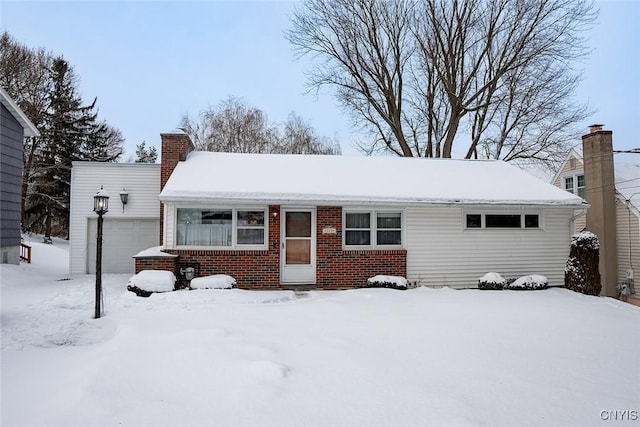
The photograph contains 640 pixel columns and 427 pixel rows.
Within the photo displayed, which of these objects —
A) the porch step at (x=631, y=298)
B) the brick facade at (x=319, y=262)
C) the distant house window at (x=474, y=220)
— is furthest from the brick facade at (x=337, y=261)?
the porch step at (x=631, y=298)

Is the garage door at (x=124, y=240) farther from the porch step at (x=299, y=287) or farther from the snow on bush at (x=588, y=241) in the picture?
the snow on bush at (x=588, y=241)

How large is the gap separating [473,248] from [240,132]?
Answer: 64.3 feet

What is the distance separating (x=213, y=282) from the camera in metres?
8.90

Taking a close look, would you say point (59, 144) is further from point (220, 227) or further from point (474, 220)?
point (474, 220)

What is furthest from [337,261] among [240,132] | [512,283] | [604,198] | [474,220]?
[240,132]

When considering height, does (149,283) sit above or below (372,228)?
below

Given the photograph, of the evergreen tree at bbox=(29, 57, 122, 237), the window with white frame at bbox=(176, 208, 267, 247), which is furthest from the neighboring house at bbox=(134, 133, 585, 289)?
the evergreen tree at bbox=(29, 57, 122, 237)

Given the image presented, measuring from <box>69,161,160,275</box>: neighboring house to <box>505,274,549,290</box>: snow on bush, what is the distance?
1124 centimetres

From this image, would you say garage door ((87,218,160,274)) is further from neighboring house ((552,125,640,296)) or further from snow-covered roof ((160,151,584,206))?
neighboring house ((552,125,640,296))

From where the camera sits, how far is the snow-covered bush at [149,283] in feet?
27.3

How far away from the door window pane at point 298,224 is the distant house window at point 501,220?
4.59 metres

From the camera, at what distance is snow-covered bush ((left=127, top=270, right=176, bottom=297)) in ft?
27.3

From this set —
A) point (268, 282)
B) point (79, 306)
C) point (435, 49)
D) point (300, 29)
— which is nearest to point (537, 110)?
point (435, 49)

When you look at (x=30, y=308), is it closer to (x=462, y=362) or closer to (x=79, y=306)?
(x=79, y=306)
